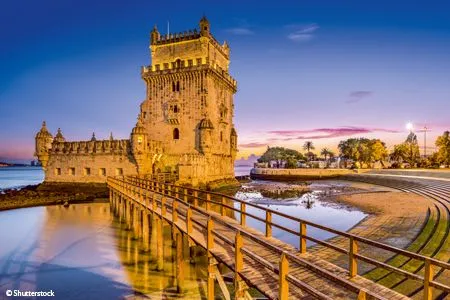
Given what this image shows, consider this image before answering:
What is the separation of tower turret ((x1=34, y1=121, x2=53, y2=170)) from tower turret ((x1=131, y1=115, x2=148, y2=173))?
560 inches

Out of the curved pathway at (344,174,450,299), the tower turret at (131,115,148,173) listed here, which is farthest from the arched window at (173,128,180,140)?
the curved pathway at (344,174,450,299)

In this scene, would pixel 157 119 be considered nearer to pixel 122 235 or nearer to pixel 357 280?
pixel 122 235

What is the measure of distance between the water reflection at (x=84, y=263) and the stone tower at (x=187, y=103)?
19214 millimetres

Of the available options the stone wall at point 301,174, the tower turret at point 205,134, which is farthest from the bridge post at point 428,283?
the stone wall at point 301,174

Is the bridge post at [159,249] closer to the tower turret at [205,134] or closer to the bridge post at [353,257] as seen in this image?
the bridge post at [353,257]

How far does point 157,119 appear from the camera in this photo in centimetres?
4553

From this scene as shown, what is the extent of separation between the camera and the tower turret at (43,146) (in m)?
44.3

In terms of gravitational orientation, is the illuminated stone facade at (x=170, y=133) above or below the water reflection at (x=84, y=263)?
above

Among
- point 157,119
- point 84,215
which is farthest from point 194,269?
point 157,119

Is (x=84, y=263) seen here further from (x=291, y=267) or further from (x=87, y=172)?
(x=87, y=172)

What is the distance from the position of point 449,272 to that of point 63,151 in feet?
150

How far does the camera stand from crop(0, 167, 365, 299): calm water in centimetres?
1225

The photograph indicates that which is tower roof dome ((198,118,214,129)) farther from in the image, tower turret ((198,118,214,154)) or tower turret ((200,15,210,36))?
tower turret ((200,15,210,36))

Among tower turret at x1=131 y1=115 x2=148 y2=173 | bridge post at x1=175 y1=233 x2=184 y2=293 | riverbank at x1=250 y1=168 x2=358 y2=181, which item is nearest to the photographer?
bridge post at x1=175 y1=233 x2=184 y2=293
